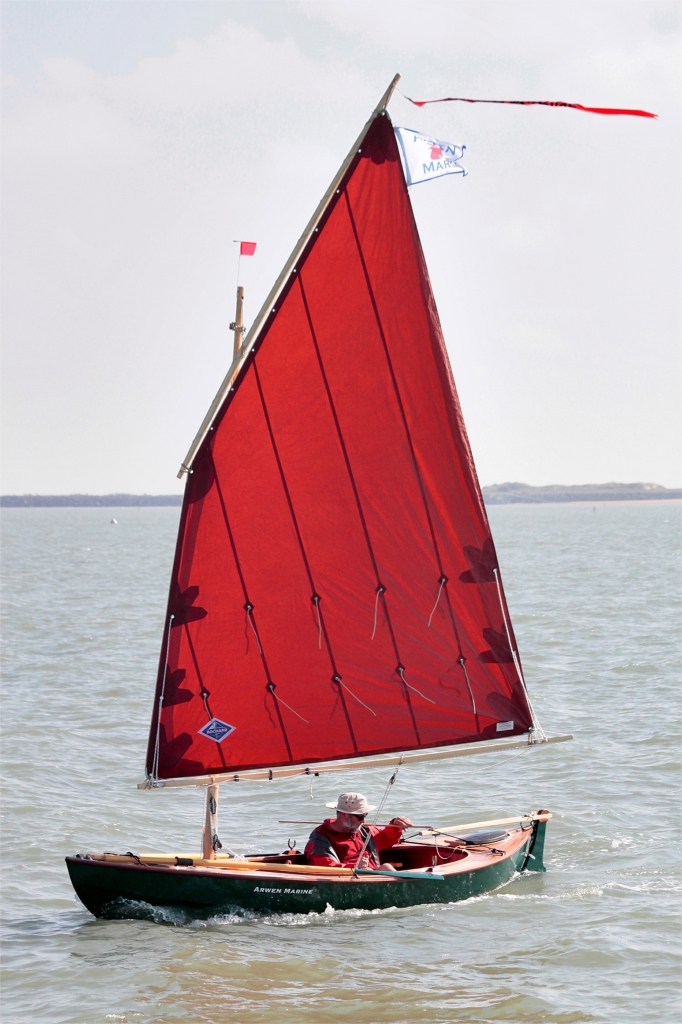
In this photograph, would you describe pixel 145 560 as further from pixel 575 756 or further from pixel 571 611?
pixel 575 756

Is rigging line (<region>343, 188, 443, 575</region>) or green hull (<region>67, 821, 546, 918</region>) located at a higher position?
rigging line (<region>343, 188, 443, 575</region>)

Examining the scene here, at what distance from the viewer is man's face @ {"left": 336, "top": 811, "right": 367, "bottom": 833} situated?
560 inches

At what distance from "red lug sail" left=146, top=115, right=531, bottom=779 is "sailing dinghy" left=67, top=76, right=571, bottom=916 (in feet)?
0.06

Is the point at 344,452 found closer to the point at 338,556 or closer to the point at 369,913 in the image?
the point at 338,556

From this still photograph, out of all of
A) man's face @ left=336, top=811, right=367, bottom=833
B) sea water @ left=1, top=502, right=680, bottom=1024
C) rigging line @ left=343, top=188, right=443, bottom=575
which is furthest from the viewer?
man's face @ left=336, top=811, right=367, bottom=833

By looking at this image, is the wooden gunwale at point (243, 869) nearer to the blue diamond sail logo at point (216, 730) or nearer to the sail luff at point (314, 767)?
the sail luff at point (314, 767)

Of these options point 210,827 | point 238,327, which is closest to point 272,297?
point 238,327

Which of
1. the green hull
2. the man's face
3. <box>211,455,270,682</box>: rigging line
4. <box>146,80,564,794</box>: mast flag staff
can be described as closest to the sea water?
the green hull

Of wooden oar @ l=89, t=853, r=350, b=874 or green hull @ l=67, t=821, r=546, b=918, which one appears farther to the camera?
wooden oar @ l=89, t=853, r=350, b=874

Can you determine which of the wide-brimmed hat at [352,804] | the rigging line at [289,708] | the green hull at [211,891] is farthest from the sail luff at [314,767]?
the green hull at [211,891]

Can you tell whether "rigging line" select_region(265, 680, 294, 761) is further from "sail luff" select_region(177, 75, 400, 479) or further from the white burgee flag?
the white burgee flag

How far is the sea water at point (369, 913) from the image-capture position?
12148mm

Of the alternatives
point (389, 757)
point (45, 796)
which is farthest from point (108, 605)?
point (389, 757)

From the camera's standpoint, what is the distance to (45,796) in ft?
65.5
